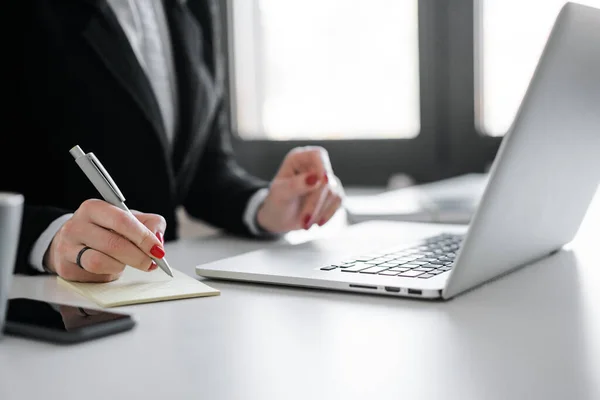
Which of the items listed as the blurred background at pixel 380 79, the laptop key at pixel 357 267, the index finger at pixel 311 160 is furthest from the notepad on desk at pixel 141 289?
the blurred background at pixel 380 79

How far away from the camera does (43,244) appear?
3.05 feet

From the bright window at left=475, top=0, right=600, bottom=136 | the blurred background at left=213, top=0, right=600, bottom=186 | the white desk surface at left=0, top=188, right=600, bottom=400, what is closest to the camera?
the white desk surface at left=0, top=188, right=600, bottom=400

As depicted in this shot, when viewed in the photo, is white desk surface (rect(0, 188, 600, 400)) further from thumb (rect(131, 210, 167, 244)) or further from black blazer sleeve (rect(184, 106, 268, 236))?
black blazer sleeve (rect(184, 106, 268, 236))

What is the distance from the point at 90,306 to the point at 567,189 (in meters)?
0.51

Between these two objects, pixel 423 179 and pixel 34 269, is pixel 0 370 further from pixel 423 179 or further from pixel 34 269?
pixel 423 179

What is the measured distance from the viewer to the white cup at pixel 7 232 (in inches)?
23.3

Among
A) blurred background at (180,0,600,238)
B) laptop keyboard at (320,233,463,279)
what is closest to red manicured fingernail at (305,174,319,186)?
laptop keyboard at (320,233,463,279)

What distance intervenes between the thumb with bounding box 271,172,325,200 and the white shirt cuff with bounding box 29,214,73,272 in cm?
37

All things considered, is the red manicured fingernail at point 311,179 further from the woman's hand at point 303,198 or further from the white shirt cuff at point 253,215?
the white shirt cuff at point 253,215

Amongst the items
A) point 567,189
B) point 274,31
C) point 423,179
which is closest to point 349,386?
point 567,189

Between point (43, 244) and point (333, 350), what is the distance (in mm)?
460

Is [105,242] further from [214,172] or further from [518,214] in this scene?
[214,172]

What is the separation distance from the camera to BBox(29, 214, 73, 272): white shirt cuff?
93 centimetres

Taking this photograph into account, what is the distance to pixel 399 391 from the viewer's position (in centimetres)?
51
